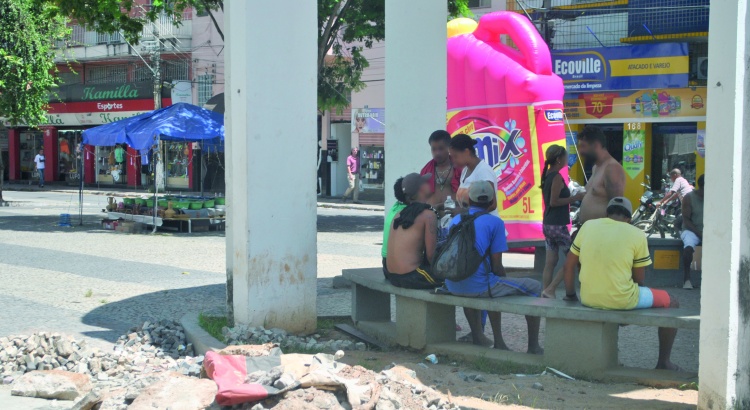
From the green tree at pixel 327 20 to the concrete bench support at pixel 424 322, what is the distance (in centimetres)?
1197

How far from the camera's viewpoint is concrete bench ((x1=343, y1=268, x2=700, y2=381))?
6277 millimetres

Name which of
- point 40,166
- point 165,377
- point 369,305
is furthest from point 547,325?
point 40,166

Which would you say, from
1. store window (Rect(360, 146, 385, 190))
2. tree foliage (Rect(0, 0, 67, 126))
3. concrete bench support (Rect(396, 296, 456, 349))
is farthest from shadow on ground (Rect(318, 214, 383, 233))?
concrete bench support (Rect(396, 296, 456, 349))

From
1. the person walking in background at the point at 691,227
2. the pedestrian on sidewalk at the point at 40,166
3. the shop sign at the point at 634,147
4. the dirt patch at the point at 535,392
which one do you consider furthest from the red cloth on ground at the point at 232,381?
the pedestrian on sidewalk at the point at 40,166

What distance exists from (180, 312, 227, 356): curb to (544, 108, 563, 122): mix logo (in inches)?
286

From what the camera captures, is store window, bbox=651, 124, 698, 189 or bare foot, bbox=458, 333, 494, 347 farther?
store window, bbox=651, 124, 698, 189

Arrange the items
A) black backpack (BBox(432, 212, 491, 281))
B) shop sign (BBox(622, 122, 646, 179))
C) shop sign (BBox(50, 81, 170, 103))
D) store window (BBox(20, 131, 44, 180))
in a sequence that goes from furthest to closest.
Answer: store window (BBox(20, 131, 44, 180)) → shop sign (BBox(50, 81, 170, 103)) → shop sign (BBox(622, 122, 646, 179)) → black backpack (BBox(432, 212, 491, 281))

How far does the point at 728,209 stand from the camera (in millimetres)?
5035

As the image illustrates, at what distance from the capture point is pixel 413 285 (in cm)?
757

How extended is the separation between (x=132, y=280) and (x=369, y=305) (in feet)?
16.2

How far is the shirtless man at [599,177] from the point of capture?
791 centimetres

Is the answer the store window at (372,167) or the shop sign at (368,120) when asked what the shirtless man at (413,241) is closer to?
the shop sign at (368,120)

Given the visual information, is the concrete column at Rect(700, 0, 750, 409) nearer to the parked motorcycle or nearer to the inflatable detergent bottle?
the inflatable detergent bottle

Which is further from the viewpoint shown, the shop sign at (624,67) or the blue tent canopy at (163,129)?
the shop sign at (624,67)
